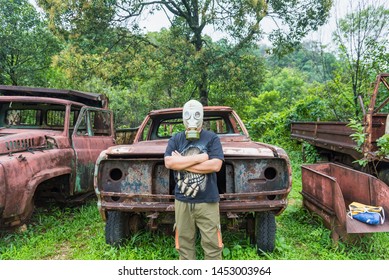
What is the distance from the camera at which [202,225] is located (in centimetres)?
259

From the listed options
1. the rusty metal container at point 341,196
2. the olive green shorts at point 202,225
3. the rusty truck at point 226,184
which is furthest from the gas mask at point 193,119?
the rusty metal container at point 341,196

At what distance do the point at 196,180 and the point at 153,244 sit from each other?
137 centimetres

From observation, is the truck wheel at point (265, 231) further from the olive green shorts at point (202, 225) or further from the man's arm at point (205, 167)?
the man's arm at point (205, 167)

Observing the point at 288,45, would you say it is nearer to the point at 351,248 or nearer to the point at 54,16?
the point at 54,16

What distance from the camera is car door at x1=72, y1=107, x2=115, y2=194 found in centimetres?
481

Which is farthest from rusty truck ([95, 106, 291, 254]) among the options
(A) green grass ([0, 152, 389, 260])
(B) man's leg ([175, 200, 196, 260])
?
(A) green grass ([0, 152, 389, 260])

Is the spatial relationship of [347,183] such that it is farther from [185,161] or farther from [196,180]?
[185,161]

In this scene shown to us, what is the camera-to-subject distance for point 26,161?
12.1 ft

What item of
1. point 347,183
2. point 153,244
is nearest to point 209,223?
point 153,244

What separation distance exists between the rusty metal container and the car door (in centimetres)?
333

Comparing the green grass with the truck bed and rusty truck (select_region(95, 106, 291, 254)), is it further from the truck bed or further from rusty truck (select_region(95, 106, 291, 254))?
the truck bed

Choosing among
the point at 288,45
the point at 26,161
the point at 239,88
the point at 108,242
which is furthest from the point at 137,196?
the point at 288,45

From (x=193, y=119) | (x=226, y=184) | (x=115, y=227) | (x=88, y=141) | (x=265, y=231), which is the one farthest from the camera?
(x=88, y=141)

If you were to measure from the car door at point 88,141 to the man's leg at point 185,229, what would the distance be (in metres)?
2.57
